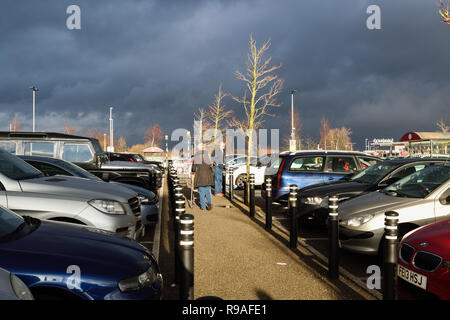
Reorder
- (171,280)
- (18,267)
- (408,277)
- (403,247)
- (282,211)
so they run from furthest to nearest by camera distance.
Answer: (282,211), (171,280), (403,247), (408,277), (18,267)

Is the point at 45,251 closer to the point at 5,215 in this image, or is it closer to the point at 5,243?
the point at 5,243

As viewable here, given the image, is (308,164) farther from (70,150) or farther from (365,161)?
(70,150)

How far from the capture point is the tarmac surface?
4.68 metres

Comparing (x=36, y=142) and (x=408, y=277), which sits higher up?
(x=36, y=142)

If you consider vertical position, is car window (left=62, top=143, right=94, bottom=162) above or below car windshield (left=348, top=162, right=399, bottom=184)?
above

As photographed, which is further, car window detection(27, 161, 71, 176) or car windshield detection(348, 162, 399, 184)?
car windshield detection(348, 162, 399, 184)

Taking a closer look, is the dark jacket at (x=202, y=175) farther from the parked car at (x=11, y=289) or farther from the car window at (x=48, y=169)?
the parked car at (x=11, y=289)

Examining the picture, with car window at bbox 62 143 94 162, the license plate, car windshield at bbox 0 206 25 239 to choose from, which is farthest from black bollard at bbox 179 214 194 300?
car window at bbox 62 143 94 162

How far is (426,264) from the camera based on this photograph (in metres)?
3.71

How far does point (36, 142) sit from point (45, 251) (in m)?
8.50

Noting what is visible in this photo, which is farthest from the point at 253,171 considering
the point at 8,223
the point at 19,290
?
the point at 19,290

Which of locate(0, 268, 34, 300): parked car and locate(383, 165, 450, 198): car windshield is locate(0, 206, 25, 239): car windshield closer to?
locate(0, 268, 34, 300): parked car

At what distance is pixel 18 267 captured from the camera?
278 centimetres
